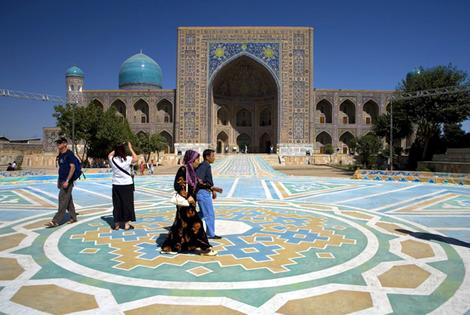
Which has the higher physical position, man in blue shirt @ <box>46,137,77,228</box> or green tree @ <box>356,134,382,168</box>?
green tree @ <box>356,134,382,168</box>

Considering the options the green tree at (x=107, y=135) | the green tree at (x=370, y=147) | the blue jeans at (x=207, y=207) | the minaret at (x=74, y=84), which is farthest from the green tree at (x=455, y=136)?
the minaret at (x=74, y=84)

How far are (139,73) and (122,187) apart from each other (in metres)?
39.2

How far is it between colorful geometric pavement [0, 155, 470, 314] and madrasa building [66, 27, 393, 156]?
96.8 ft

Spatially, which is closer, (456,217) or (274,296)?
(274,296)

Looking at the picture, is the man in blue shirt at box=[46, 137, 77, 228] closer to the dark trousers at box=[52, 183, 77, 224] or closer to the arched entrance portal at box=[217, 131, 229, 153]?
the dark trousers at box=[52, 183, 77, 224]

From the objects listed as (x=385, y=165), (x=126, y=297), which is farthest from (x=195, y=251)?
(x=385, y=165)

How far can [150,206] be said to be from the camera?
7.60 meters

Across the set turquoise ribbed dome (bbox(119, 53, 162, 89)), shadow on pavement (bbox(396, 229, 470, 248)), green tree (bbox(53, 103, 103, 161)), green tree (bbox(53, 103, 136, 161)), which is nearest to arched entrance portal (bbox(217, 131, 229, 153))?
turquoise ribbed dome (bbox(119, 53, 162, 89))

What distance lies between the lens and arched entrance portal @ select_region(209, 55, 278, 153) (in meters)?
40.2

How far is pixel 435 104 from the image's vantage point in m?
20.9

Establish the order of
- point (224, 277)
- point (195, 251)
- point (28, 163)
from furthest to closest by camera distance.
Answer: point (28, 163) < point (195, 251) < point (224, 277)

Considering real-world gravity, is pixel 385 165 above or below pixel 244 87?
below

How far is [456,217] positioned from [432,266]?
353 cm

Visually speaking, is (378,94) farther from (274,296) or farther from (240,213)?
(274,296)
